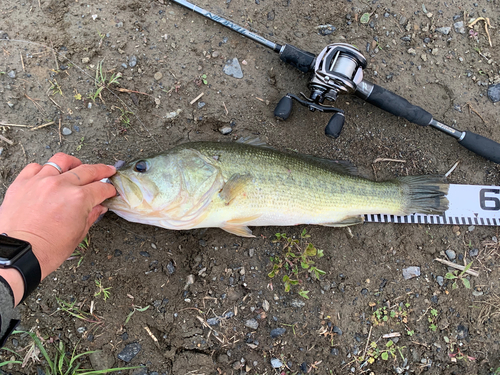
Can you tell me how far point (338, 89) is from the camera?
3.21 meters

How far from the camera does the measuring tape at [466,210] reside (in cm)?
360

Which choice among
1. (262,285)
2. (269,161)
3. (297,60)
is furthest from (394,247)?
(297,60)

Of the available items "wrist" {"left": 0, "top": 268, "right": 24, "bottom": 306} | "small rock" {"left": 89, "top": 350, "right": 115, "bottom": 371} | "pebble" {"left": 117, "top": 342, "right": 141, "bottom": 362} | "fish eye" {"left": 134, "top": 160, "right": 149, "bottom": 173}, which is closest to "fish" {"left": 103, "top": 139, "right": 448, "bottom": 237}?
"fish eye" {"left": 134, "top": 160, "right": 149, "bottom": 173}

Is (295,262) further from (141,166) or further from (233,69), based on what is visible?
(233,69)

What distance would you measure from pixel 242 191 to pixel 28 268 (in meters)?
1.69

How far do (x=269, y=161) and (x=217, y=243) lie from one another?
105 cm

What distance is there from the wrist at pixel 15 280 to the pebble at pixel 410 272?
3.59 m

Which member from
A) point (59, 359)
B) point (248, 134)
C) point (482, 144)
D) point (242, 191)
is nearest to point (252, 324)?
point (242, 191)

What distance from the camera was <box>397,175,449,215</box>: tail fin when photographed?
3391 mm

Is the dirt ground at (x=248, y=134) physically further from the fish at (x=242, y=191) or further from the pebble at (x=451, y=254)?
the fish at (x=242, y=191)

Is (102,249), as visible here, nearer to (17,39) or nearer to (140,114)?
(140,114)

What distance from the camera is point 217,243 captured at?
3.33 meters

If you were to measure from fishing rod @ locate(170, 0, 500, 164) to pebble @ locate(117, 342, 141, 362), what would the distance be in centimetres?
275

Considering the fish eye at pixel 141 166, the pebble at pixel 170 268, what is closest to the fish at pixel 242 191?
the fish eye at pixel 141 166
